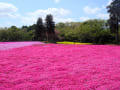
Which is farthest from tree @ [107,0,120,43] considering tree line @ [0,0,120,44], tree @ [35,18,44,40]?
tree @ [35,18,44,40]

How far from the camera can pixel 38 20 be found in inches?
1153

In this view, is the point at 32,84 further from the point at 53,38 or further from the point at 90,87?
the point at 53,38

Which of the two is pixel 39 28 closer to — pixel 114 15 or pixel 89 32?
pixel 89 32

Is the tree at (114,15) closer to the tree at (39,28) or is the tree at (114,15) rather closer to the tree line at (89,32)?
the tree line at (89,32)

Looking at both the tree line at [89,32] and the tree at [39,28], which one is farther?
the tree at [39,28]

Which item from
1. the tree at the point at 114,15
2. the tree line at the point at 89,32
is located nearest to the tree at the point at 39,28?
the tree line at the point at 89,32

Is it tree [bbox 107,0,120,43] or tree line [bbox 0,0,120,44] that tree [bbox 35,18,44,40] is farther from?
tree [bbox 107,0,120,43]

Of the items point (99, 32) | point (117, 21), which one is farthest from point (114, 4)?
point (99, 32)

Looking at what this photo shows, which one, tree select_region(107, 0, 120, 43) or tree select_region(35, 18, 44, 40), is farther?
tree select_region(35, 18, 44, 40)

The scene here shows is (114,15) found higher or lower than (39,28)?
higher

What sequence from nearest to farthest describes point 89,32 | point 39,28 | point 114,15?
point 114,15
point 89,32
point 39,28

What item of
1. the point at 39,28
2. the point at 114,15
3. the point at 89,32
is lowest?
the point at 89,32

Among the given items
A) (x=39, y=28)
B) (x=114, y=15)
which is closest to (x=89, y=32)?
(x=114, y=15)

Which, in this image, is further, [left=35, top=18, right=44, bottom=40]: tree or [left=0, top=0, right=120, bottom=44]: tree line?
[left=35, top=18, right=44, bottom=40]: tree
